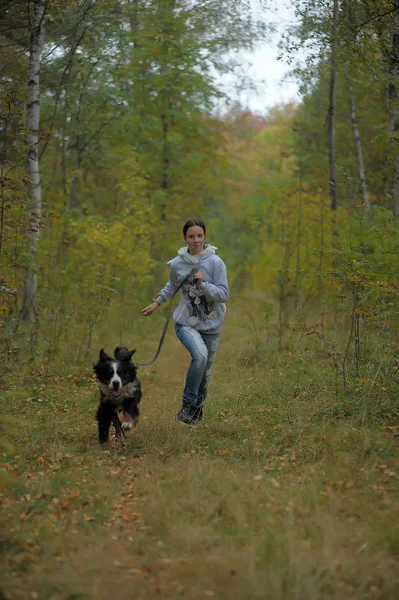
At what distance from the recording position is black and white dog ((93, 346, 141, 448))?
6457 mm

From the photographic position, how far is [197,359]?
259 inches

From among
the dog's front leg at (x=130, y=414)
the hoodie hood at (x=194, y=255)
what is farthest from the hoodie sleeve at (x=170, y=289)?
the dog's front leg at (x=130, y=414)

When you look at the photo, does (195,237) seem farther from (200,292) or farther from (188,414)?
(188,414)

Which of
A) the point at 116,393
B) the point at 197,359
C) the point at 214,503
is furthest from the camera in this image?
the point at 197,359

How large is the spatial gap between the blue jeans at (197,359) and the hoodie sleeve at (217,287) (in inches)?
17.5

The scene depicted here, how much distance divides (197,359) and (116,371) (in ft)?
2.74

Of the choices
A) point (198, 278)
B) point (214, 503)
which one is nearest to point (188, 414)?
point (198, 278)

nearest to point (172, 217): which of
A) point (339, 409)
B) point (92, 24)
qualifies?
point (92, 24)

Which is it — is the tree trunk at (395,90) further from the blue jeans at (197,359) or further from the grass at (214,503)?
the blue jeans at (197,359)

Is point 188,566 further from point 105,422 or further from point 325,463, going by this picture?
point 105,422

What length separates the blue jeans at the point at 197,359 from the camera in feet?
21.7

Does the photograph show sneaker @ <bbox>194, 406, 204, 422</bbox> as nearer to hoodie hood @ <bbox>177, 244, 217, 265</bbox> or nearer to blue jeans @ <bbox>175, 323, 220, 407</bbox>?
blue jeans @ <bbox>175, 323, 220, 407</bbox>

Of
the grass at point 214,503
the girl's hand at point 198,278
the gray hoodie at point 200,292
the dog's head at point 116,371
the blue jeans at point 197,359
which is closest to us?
the grass at point 214,503

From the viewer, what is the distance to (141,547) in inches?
164
